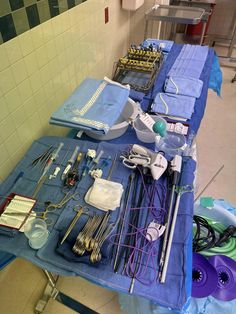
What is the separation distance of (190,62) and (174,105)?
633 millimetres

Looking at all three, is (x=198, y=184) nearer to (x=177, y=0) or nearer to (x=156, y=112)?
(x=156, y=112)

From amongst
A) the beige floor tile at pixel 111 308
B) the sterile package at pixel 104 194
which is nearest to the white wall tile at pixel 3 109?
the sterile package at pixel 104 194

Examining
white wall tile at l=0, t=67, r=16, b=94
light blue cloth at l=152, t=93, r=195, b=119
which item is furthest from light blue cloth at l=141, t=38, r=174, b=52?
white wall tile at l=0, t=67, r=16, b=94

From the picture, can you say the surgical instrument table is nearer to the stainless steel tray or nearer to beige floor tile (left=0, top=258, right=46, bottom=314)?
the stainless steel tray

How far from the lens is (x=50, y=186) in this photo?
38.1 inches

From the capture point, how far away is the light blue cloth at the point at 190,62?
5.53 feet

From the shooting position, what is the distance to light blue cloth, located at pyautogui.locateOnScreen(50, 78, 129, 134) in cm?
106

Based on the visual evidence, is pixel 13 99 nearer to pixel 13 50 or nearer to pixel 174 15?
pixel 13 50

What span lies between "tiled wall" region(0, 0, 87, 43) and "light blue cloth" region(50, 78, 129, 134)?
13.7 inches

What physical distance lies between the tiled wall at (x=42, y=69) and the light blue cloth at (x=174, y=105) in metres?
0.55

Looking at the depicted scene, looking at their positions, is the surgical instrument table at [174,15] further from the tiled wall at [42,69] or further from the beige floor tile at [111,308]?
the beige floor tile at [111,308]

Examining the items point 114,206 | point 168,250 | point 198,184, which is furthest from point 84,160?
point 198,184

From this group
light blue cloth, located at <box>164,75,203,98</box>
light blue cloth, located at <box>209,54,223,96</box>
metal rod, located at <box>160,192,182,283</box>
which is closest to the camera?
metal rod, located at <box>160,192,182,283</box>

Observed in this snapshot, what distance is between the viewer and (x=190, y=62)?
1.82 metres
